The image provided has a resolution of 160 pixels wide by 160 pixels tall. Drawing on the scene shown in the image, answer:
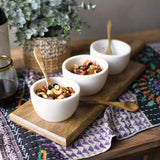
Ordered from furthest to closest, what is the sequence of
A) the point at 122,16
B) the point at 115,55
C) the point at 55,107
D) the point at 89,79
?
the point at 122,16 < the point at 115,55 < the point at 89,79 < the point at 55,107

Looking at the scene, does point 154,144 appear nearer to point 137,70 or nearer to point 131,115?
point 131,115

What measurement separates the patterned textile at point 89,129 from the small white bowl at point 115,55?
0.28 feet

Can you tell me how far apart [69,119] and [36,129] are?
0.10 meters

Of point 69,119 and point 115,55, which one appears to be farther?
point 115,55

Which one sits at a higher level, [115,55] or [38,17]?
[38,17]

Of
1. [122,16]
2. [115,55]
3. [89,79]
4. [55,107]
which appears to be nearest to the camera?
[55,107]

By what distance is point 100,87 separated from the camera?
876 mm

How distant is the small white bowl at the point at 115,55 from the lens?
0.95 m

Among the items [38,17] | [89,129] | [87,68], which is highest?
[38,17]

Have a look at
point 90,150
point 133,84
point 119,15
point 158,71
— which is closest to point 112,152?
point 90,150

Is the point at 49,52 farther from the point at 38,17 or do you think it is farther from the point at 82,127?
the point at 82,127

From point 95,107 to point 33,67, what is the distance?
0.34m

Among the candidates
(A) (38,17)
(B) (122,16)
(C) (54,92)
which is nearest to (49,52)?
(A) (38,17)

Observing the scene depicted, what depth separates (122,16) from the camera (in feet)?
4.67
